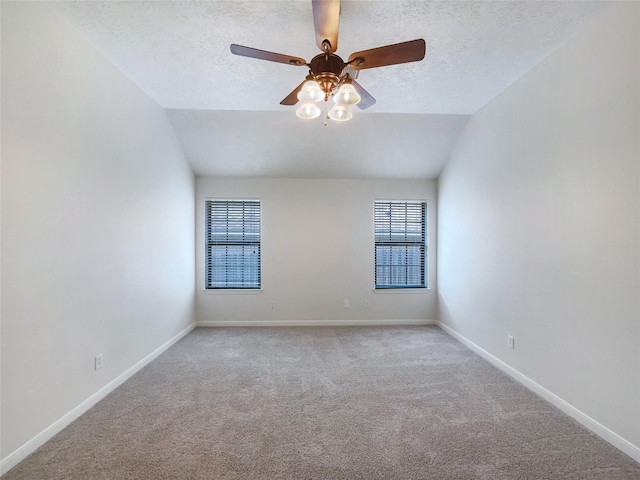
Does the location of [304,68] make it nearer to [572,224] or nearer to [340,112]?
[340,112]

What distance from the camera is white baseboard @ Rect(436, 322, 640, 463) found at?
1835 millimetres

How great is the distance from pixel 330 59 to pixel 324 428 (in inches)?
93.7

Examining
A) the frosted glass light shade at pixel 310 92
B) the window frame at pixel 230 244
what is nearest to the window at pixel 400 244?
the window frame at pixel 230 244

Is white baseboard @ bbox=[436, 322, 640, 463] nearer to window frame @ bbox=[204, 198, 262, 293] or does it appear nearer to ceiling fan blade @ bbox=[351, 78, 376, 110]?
ceiling fan blade @ bbox=[351, 78, 376, 110]

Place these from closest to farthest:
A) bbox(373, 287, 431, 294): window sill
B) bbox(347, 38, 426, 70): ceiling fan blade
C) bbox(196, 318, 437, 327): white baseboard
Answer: bbox(347, 38, 426, 70): ceiling fan blade
bbox(196, 318, 437, 327): white baseboard
bbox(373, 287, 431, 294): window sill

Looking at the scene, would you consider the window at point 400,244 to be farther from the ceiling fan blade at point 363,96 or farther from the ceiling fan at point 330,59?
the ceiling fan at point 330,59

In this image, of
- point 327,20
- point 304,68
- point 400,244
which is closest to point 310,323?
point 400,244

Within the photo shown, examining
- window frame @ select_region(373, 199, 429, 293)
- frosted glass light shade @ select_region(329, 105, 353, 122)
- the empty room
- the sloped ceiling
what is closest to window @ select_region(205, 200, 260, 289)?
the sloped ceiling

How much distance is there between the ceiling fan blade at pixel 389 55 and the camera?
5.32 ft

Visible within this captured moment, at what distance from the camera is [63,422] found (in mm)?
2082

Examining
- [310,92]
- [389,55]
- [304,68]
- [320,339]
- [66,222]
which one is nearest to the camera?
[389,55]

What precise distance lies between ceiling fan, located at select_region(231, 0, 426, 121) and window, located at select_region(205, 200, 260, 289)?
3109mm

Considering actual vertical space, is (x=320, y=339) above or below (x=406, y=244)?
below

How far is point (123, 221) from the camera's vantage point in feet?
9.07
